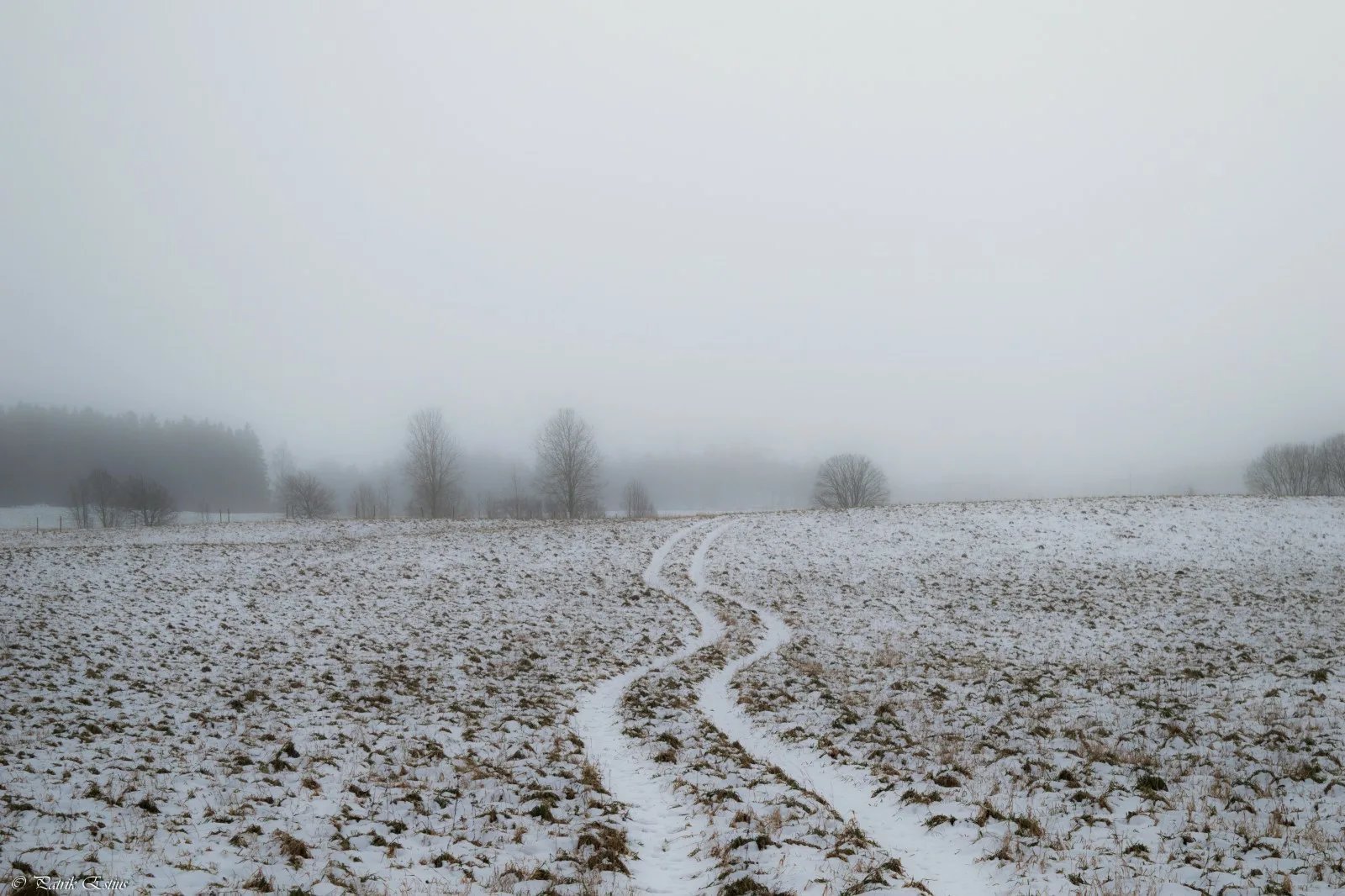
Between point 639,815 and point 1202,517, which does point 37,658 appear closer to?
point 639,815

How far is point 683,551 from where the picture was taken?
4125 cm

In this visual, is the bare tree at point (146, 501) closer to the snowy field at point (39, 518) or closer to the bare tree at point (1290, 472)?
the snowy field at point (39, 518)

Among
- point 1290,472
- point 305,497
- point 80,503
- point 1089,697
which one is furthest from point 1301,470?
point 80,503

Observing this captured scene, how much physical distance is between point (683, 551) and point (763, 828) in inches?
1301

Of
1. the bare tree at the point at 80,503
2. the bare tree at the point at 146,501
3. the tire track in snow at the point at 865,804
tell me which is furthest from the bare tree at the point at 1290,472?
the bare tree at the point at 80,503

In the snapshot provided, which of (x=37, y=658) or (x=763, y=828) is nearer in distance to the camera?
(x=763, y=828)

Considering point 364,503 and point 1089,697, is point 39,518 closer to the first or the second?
point 364,503

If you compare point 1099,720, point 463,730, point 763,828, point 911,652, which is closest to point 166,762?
point 463,730

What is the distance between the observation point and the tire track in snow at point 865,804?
7.38 metres

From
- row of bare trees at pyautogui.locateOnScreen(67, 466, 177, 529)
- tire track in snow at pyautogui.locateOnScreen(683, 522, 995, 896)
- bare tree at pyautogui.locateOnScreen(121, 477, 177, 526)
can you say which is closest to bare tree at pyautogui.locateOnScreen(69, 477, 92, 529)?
row of bare trees at pyautogui.locateOnScreen(67, 466, 177, 529)

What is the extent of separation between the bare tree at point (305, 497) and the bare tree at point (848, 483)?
76980mm

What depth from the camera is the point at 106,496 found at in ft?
331

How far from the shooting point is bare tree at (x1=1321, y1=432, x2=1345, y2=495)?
82.3 m

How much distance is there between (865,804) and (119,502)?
124 m
